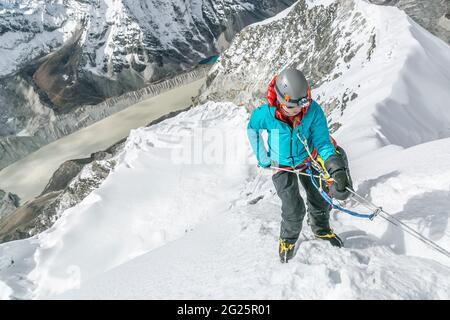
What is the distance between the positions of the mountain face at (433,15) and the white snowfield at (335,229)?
1807 cm

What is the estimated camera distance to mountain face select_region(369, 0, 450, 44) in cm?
4753

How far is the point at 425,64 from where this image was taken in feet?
65.4

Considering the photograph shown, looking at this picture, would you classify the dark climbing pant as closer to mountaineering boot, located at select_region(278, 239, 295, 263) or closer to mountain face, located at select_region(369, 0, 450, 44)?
mountaineering boot, located at select_region(278, 239, 295, 263)

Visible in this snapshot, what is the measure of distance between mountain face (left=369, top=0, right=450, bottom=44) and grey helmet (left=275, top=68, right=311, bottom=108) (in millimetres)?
49761

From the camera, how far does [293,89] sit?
562cm

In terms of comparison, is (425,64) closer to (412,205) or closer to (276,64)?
(412,205)

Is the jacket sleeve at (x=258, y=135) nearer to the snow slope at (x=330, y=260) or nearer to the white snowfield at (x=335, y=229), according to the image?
the white snowfield at (x=335, y=229)

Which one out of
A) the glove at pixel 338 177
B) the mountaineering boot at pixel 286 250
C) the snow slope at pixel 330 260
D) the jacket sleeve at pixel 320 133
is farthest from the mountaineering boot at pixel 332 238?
the jacket sleeve at pixel 320 133

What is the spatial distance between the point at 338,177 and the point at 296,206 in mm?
1144

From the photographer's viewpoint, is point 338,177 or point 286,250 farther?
point 286,250

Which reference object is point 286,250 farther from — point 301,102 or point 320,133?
point 301,102

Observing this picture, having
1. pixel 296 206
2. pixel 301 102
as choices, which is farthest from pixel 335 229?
pixel 301 102

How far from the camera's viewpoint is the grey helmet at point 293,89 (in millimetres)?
5629
